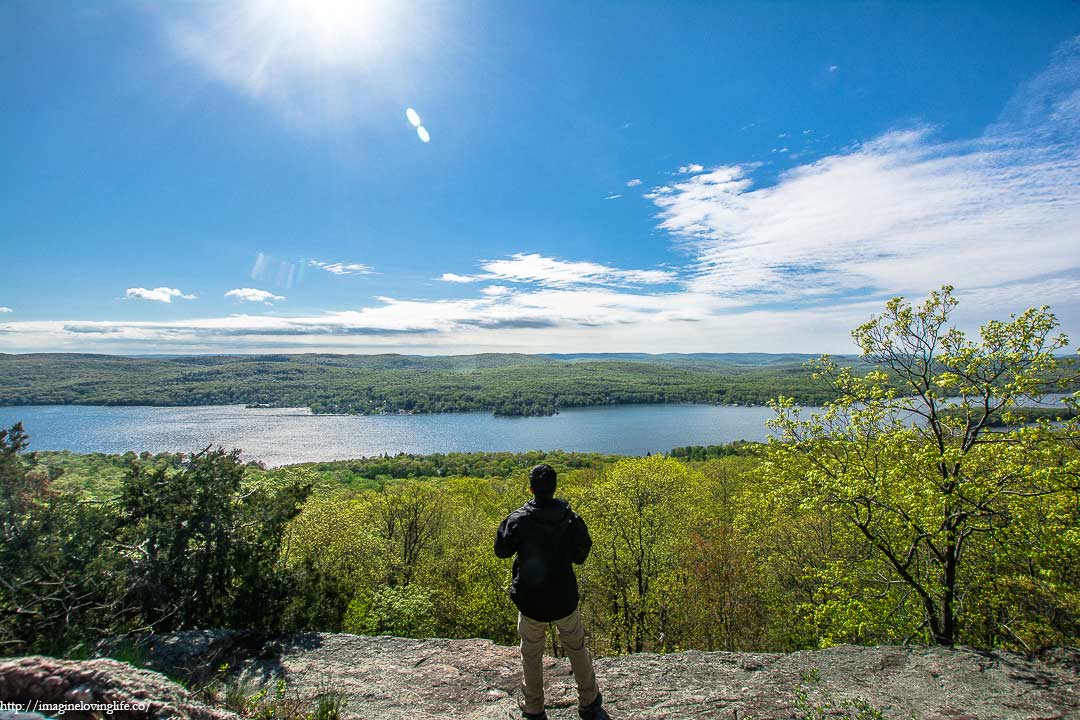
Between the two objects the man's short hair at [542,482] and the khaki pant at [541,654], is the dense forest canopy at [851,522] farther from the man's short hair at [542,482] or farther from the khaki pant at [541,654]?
the man's short hair at [542,482]

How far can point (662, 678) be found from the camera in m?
5.86

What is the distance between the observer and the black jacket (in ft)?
14.9

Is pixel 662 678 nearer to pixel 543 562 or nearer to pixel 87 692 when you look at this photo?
pixel 543 562

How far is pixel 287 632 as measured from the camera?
7375 mm

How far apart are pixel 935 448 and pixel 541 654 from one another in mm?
7895

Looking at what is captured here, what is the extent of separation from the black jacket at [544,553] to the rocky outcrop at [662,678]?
5.00ft

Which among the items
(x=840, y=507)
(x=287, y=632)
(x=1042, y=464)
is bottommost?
(x=287, y=632)

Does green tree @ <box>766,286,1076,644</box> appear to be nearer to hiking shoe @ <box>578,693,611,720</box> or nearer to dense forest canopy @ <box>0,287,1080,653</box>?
dense forest canopy @ <box>0,287,1080,653</box>

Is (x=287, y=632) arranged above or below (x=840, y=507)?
below

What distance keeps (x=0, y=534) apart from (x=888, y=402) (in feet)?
48.5

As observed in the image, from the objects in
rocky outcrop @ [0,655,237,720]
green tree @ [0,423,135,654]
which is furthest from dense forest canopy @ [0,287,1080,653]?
rocky outcrop @ [0,655,237,720]

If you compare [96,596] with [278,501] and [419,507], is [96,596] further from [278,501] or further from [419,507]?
[419,507]

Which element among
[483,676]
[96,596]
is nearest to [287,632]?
[96,596]

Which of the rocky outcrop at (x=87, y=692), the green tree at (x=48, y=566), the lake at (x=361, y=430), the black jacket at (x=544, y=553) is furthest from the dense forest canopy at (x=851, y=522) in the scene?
the lake at (x=361, y=430)
